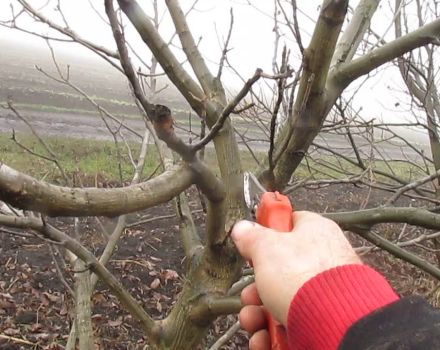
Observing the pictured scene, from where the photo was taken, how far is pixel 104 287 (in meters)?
5.50

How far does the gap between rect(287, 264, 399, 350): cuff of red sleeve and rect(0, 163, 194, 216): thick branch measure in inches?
16.2

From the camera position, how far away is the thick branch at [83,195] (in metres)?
0.93

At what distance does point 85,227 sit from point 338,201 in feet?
17.4

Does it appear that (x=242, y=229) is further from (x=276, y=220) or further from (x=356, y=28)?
(x=356, y=28)

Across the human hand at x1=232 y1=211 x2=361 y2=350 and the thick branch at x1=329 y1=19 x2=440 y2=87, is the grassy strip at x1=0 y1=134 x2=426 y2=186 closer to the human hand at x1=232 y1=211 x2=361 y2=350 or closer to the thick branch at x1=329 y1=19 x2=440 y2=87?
the thick branch at x1=329 y1=19 x2=440 y2=87

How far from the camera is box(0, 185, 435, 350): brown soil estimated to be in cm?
459

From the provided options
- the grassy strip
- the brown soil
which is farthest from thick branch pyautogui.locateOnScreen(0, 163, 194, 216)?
the grassy strip

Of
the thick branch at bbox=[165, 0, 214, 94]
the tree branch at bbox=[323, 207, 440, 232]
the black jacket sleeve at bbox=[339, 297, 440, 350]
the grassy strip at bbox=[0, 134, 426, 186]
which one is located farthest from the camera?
the grassy strip at bbox=[0, 134, 426, 186]

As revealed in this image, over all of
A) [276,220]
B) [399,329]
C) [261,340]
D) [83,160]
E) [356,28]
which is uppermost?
[356,28]

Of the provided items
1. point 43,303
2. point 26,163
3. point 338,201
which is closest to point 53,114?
point 26,163

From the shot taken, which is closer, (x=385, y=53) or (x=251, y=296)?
(x=251, y=296)

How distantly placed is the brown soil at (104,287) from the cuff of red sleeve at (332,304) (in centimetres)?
290

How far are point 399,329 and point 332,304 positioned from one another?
0.43 ft

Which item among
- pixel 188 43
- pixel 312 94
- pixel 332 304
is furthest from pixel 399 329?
pixel 188 43
